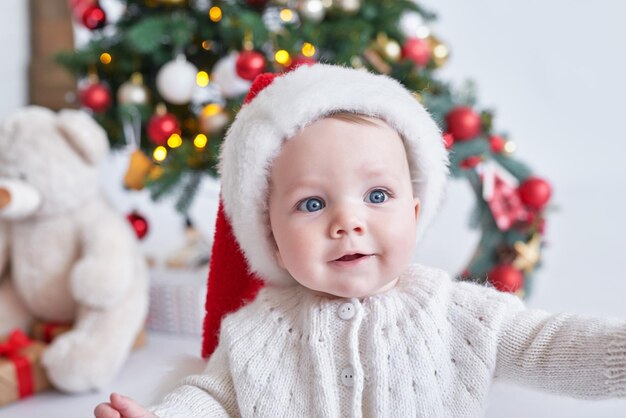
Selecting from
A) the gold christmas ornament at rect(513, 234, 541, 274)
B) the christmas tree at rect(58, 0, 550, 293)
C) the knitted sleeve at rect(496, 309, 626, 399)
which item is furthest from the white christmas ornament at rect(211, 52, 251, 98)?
the knitted sleeve at rect(496, 309, 626, 399)

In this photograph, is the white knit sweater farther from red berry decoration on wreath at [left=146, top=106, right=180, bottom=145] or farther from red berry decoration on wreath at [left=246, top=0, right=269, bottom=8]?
red berry decoration on wreath at [left=246, top=0, right=269, bottom=8]

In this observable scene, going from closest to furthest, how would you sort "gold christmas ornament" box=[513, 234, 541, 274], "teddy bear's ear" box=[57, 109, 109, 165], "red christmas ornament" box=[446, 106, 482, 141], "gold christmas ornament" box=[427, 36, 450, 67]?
"teddy bear's ear" box=[57, 109, 109, 165], "red christmas ornament" box=[446, 106, 482, 141], "gold christmas ornament" box=[513, 234, 541, 274], "gold christmas ornament" box=[427, 36, 450, 67]

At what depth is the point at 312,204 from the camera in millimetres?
814

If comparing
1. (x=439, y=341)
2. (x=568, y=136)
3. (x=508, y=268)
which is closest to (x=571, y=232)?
(x=568, y=136)

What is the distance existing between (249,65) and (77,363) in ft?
2.22

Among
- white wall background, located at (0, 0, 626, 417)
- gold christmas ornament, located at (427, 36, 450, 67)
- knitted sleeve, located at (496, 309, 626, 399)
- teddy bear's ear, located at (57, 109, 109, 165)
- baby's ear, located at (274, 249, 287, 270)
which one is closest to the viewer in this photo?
knitted sleeve, located at (496, 309, 626, 399)

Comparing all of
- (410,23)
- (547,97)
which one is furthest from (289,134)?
(547,97)

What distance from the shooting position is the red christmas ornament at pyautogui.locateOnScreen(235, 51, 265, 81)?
146 centimetres

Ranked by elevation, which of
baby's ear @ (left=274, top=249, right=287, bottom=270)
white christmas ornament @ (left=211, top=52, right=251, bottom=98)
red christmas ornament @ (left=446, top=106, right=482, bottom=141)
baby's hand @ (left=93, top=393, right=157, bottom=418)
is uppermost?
white christmas ornament @ (left=211, top=52, right=251, bottom=98)

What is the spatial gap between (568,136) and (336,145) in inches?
74.9

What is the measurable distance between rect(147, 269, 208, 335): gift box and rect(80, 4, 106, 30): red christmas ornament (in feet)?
2.07

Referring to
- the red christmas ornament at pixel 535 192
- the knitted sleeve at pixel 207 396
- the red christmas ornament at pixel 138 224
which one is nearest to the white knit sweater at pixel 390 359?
the knitted sleeve at pixel 207 396

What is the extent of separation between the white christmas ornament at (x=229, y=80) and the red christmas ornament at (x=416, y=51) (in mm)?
403

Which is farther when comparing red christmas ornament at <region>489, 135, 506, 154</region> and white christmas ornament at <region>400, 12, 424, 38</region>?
white christmas ornament at <region>400, 12, 424, 38</region>
